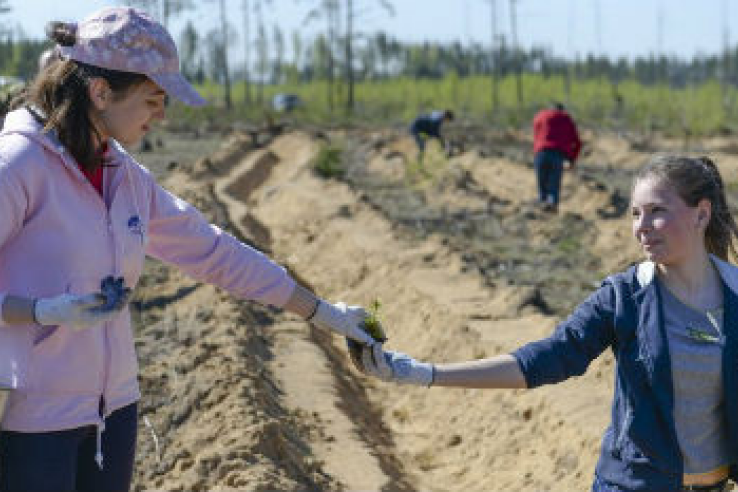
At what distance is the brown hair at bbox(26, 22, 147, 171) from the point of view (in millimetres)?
2650

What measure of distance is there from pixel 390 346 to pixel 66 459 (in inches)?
272

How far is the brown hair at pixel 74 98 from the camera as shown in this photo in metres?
2.65

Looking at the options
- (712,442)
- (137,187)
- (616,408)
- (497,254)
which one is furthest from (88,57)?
(497,254)

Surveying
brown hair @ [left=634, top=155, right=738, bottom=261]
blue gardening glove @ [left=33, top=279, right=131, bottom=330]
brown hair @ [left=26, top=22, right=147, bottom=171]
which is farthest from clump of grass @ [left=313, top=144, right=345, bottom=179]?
blue gardening glove @ [left=33, top=279, right=131, bottom=330]

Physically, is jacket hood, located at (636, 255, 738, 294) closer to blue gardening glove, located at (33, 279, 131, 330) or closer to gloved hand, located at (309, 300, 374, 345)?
gloved hand, located at (309, 300, 374, 345)

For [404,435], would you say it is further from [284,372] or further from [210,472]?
[210,472]

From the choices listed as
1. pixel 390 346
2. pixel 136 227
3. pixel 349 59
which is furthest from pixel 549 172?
pixel 349 59

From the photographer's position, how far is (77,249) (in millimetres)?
2646

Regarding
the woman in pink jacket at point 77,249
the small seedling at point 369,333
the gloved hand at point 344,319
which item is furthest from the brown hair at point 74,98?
the small seedling at point 369,333

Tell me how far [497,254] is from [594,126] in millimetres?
25209

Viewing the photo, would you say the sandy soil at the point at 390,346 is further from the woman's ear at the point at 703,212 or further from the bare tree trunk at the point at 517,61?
the bare tree trunk at the point at 517,61

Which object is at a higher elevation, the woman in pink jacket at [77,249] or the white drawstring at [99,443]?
the woman in pink jacket at [77,249]

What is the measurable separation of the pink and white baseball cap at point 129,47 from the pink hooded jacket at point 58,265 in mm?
212

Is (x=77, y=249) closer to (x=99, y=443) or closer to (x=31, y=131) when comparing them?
(x=31, y=131)
